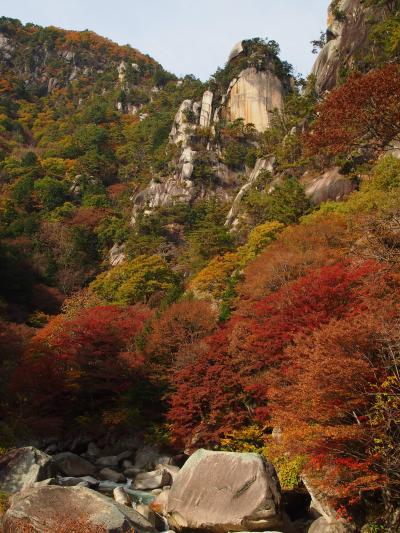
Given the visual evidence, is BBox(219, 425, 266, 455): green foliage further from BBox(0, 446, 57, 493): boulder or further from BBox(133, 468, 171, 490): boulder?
BBox(0, 446, 57, 493): boulder

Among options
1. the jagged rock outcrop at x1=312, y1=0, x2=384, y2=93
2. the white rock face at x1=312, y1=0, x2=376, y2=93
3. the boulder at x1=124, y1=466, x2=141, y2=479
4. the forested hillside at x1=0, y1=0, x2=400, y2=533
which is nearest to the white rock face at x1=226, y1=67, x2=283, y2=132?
the forested hillside at x1=0, y1=0, x2=400, y2=533

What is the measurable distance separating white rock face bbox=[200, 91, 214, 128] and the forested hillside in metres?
0.22

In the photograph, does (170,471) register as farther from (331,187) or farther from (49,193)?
(49,193)

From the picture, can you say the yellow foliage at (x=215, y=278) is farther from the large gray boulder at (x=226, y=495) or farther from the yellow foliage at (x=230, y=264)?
the large gray boulder at (x=226, y=495)

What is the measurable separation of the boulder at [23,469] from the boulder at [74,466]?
3.37 m

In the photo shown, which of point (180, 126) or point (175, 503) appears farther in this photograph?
point (180, 126)

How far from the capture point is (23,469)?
16.4 metres

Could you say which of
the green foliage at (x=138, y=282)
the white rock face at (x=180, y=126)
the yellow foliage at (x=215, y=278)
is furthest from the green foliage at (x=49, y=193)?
the yellow foliage at (x=215, y=278)

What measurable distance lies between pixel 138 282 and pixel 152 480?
939 inches

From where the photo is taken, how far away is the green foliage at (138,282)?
41.3 m

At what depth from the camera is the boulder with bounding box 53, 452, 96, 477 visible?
20.3m

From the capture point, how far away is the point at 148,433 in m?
23.3

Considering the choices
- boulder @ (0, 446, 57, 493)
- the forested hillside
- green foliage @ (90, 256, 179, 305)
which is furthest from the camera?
green foliage @ (90, 256, 179, 305)

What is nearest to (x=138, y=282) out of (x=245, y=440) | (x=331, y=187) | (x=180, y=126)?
(x=331, y=187)
